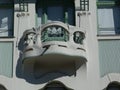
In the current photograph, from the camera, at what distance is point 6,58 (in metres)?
22.5

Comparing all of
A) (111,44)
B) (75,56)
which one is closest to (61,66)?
(75,56)

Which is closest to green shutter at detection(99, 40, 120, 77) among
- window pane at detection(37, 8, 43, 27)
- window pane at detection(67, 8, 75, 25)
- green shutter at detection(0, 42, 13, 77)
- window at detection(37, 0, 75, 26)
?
window pane at detection(67, 8, 75, 25)

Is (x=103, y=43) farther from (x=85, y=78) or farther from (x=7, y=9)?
(x=7, y=9)

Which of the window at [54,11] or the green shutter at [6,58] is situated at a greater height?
the window at [54,11]

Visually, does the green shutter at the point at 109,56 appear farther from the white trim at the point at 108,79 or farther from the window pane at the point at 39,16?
the window pane at the point at 39,16

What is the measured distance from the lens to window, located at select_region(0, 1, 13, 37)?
2331 cm

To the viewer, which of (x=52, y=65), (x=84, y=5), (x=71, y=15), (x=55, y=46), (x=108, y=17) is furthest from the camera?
(x=108, y=17)

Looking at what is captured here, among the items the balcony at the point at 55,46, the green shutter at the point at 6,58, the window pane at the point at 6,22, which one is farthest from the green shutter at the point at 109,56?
the window pane at the point at 6,22

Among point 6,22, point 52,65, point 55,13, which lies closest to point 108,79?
point 52,65

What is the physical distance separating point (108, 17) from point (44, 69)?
3.52 metres

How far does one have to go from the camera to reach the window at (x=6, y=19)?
2331 cm

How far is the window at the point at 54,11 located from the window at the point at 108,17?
1120 millimetres

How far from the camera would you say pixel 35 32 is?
72.5ft

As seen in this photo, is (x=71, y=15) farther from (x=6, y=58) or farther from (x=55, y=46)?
(x=6, y=58)
